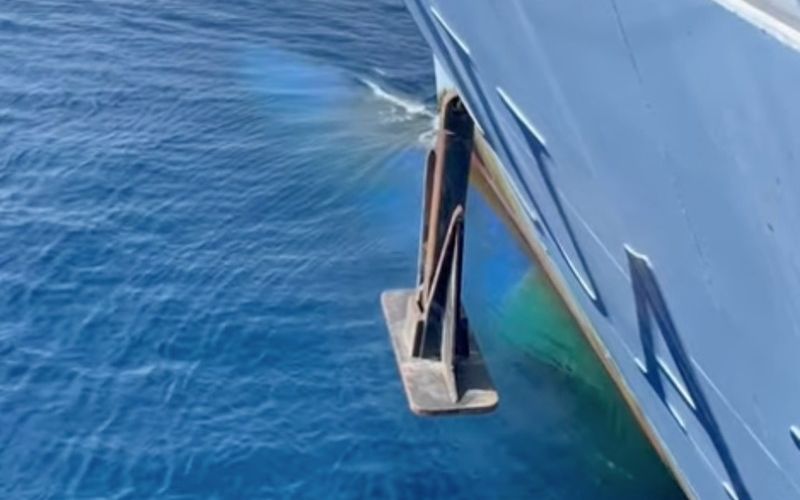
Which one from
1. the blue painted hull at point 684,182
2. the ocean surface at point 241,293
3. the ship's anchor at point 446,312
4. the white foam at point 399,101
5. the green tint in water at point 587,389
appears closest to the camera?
the blue painted hull at point 684,182

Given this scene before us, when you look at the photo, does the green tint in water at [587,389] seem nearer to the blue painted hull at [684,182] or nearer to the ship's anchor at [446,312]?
the ship's anchor at [446,312]

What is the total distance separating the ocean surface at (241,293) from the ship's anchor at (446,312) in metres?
2.69

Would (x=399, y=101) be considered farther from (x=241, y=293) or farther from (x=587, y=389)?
(x=587, y=389)

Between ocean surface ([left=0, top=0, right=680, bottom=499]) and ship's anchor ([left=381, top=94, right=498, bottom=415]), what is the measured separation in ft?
8.84

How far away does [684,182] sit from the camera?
8.74ft

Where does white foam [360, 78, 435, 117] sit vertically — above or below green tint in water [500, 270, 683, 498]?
above

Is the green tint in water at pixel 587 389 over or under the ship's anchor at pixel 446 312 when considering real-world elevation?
under

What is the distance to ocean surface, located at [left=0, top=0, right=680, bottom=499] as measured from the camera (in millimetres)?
9570

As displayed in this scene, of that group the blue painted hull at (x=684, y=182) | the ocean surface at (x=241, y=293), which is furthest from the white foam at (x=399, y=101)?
the blue painted hull at (x=684, y=182)

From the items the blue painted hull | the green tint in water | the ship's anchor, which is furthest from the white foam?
the blue painted hull

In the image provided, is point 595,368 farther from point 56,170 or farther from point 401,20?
point 401,20

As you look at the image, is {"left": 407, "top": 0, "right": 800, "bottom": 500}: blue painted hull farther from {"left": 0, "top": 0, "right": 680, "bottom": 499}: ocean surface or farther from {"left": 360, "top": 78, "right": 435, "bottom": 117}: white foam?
{"left": 360, "top": 78, "right": 435, "bottom": 117}: white foam

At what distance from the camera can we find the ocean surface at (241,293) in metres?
9.57

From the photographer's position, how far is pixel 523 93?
3877 mm
